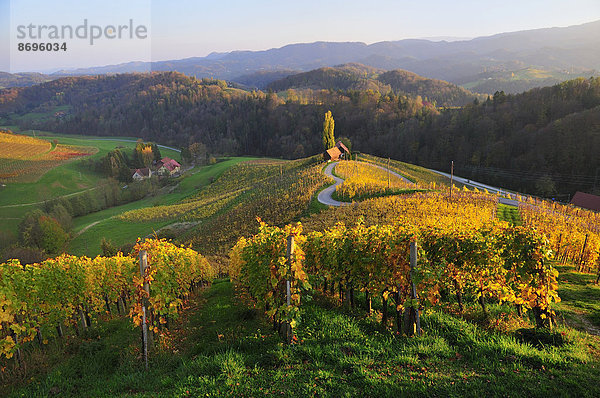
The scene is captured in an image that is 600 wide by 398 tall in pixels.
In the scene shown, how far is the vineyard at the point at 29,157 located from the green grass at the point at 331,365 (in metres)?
83.0

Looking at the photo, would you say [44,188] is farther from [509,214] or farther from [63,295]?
[509,214]

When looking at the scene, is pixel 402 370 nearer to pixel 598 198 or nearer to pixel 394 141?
pixel 598 198

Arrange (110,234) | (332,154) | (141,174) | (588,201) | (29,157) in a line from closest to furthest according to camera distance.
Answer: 1. (110,234)
2. (588,201)
3. (332,154)
4. (29,157)
5. (141,174)

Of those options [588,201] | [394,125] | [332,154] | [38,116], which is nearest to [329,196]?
[332,154]

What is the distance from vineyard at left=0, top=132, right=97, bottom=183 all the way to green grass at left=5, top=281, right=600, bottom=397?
83027 millimetres

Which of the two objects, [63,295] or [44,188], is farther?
[44,188]

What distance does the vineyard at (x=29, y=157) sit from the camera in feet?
221

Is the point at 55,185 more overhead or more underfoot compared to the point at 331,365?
more underfoot

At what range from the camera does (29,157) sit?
3095 inches

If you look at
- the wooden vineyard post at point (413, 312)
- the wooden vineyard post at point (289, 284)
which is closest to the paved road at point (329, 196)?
the wooden vineyard post at point (413, 312)

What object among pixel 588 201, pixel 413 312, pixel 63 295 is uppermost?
pixel 413 312

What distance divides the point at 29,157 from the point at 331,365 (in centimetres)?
10537

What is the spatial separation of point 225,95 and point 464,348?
627 ft

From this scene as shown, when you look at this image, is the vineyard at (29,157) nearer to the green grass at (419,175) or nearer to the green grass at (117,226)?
the green grass at (117,226)
